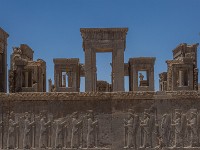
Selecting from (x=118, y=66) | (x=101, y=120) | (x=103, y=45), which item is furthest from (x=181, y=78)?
(x=101, y=120)

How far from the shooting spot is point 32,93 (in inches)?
548

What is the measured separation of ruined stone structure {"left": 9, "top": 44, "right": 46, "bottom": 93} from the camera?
48.4 ft

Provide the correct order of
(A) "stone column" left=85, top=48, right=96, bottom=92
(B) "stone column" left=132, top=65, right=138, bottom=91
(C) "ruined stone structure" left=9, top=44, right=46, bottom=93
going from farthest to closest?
(A) "stone column" left=85, top=48, right=96, bottom=92 → (B) "stone column" left=132, top=65, right=138, bottom=91 → (C) "ruined stone structure" left=9, top=44, right=46, bottom=93

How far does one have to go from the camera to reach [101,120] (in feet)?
45.7

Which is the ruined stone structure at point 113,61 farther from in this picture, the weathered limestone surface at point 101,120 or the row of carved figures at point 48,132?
the row of carved figures at point 48,132

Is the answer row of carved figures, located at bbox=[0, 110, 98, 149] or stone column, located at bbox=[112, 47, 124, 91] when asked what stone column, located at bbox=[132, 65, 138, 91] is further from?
row of carved figures, located at bbox=[0, 110, 98, 149]

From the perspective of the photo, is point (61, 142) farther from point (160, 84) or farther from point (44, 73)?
point (160, 84)

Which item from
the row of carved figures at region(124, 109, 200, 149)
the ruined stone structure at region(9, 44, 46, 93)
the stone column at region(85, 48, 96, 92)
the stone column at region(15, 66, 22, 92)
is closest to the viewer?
the row of carved figures at region(124, 109, 200, 149)

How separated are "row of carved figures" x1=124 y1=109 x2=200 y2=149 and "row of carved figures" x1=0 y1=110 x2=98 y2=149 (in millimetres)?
1233

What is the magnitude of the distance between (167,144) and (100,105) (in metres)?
2.64

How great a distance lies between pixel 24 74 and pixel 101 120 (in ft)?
12.4

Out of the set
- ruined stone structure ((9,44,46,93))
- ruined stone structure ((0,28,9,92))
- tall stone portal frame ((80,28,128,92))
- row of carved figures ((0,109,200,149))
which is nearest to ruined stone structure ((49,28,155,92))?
tall stone portal frame ((80,28,128,92))

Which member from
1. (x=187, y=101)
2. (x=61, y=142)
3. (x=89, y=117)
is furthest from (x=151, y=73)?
(x=61, y=142)

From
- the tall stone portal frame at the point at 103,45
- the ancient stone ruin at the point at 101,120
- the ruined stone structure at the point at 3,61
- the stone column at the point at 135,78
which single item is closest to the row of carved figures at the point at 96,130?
the ancient stone ruin at the point at 101,120
